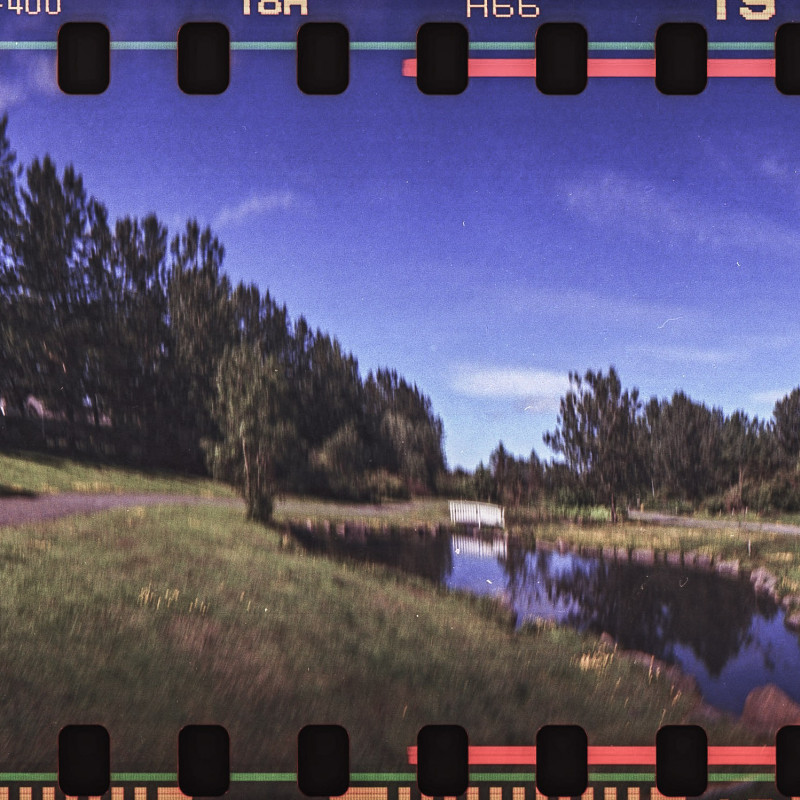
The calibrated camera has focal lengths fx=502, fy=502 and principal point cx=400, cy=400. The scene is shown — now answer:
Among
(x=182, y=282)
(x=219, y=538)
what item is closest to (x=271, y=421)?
(x=219, y=538)

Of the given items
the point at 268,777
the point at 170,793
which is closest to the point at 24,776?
the point at 170,793

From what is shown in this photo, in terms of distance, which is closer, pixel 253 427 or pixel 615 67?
pixel 615 67

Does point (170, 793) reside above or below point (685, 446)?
below

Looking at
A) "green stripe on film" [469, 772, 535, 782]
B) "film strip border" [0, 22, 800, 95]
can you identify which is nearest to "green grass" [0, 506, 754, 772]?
"green stripe on film" [469, 772, 535, 782]

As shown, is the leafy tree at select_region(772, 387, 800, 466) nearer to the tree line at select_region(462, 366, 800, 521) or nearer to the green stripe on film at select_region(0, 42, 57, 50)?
the tree line at select_region(462, 366, 800, 521)

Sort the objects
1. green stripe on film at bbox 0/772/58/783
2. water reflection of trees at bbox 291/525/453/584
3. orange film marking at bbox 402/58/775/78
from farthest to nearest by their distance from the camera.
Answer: water reflection of trees at bbox 291/525/453/584, orange film marking at bbox 402/58/775/78, green stripe on film at bbox 0/772/58/783

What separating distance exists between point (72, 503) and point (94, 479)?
144 millimetres

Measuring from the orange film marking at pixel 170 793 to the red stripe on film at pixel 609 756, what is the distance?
1.03 m

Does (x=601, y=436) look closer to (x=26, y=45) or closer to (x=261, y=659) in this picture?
(x=261, y=659)

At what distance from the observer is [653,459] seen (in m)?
2.47

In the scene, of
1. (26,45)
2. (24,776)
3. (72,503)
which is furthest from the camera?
(72,503)

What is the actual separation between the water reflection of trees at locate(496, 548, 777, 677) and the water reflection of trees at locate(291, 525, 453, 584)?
332 mm

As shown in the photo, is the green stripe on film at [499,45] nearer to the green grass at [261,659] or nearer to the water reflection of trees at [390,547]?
the water reflection of trees at [390,547]

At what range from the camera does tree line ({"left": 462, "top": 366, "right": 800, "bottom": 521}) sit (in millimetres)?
2365
